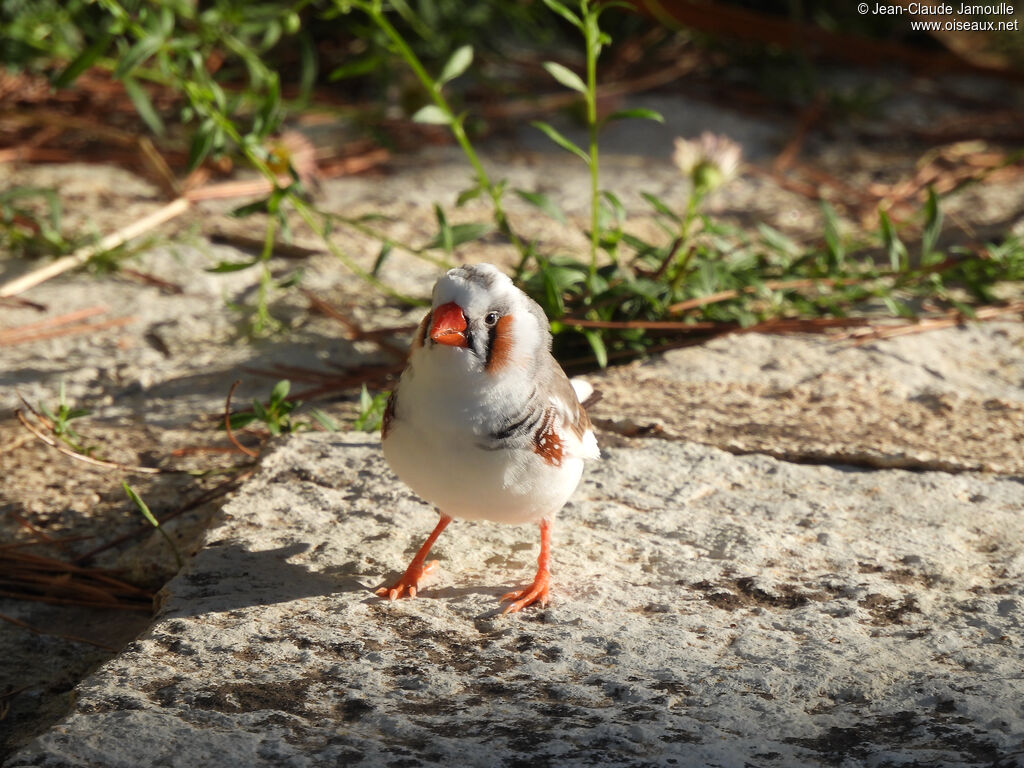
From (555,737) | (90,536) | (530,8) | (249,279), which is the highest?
(530,8)

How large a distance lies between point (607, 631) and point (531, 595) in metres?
0.19

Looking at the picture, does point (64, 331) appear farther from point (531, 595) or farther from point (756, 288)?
point (756, 288)

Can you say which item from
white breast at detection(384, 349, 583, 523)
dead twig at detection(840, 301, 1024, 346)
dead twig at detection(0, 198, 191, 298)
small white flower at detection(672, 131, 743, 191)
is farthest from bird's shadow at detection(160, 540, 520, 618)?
dead twig at detection(0, 198, 191, 298)

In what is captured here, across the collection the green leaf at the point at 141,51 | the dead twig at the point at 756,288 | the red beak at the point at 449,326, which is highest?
the green leaf at the point at 141,51

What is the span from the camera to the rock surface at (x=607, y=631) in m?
1.76

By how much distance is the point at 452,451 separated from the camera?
2119mm

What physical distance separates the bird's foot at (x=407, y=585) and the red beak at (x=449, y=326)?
0.53m

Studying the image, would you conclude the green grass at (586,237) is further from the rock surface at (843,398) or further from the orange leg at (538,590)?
the orange leg at (538,590)

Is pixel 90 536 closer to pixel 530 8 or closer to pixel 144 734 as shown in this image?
pixel 144 734

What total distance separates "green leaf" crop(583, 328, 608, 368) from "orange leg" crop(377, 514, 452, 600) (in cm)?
92

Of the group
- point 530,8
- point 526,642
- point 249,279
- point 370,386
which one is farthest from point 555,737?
point 530,8

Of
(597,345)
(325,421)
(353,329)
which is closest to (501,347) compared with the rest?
(325,421)

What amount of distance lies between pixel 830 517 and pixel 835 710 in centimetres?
77

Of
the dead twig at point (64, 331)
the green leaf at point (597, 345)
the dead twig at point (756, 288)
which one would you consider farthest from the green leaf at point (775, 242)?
the dead twig at point (64, 331)
